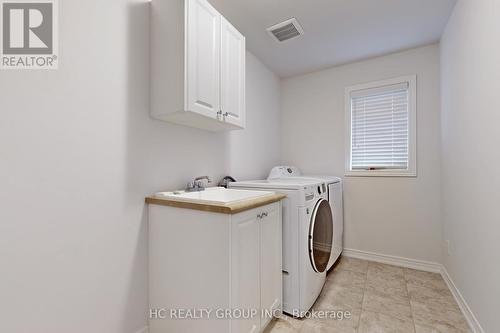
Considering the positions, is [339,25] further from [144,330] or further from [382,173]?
[144,330]

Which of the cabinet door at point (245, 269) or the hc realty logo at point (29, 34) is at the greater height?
the hc realty logo at point (29, 34)

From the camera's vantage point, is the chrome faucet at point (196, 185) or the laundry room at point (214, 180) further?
the chrome faucet at point (196, 185)

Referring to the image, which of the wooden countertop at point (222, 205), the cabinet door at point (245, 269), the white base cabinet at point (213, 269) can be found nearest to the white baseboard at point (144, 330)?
the white base cabinet at point (213, 269)

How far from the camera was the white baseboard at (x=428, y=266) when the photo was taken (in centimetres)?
149

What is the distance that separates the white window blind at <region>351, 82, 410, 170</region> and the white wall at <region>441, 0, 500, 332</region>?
46 centimetres

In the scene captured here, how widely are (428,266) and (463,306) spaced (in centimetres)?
74

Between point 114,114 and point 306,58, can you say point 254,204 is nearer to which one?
point 114,114

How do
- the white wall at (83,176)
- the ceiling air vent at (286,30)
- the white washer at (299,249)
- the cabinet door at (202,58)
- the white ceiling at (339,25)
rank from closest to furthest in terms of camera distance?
the white wall at (83,176), the cabinet door at (202,58), the white washer at (299,249), the white ceiling at (339,25), the ceiling air vent at (286,30)

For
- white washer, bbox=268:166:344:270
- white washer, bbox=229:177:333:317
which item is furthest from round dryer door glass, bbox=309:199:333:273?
white washer, bbox=268:166:344:270

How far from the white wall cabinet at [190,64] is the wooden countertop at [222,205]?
1.79 feet

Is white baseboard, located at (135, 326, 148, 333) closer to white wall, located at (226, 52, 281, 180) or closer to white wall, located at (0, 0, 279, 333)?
white wall, located at (0, 0, 279, 333)

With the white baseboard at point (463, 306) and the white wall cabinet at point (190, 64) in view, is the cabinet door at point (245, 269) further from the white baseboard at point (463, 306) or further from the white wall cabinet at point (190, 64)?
the white baseboard at point (463, 306)

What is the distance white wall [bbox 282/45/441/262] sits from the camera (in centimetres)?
234

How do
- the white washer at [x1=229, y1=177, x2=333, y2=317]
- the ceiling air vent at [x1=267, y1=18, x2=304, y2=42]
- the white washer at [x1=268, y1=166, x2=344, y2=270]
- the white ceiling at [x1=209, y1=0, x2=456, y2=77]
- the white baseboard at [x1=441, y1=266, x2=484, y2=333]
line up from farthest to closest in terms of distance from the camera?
the white washer at [x1=268, y1=166, x2=344, y2=270]
the ceiling air vent at [x1=267, y1=18, x2=304, y2=42]
the white ceiling at [x1=209, y1=0, x2=456, y2=77]
the white washer at [x1=229, y1=177, x2=333, y2=317]
the white baseboard at [x1=441, y1=266, x2=484, y2=333]
